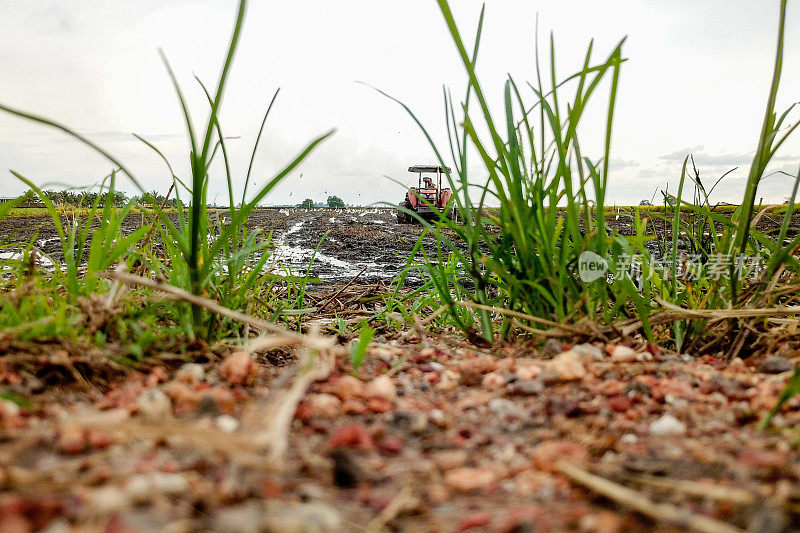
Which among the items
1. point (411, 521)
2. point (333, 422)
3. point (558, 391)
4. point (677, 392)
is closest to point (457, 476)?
point (411, 521)

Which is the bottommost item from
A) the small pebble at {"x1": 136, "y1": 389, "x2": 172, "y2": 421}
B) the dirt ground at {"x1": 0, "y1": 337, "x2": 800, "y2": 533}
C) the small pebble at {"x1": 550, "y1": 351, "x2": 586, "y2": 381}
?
the dirt ground at {"x1": 0, "y1": 337, "x2": 800, "y2": 533}

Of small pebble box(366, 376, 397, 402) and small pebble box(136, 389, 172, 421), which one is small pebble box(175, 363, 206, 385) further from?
small pebble box(366, 376, 397, 402)

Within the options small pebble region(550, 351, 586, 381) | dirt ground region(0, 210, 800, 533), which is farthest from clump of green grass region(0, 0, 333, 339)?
small pebble region(550, 351, 586, 381)

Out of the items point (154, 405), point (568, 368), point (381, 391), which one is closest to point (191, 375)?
point (154, 405)

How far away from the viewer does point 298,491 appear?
630 mm

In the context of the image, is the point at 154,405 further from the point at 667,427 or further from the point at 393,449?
the point at 667,427

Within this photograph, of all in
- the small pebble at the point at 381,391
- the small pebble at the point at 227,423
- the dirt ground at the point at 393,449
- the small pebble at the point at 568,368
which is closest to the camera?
the dirt ground at the point at 393,449

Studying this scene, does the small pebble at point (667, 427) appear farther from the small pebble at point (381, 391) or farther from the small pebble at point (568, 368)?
the small pebble at point (381, 391)

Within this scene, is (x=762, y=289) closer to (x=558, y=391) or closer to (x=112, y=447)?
(x=558, y=391)

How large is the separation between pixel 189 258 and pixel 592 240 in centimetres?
97

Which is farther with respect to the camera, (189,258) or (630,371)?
(189,258)

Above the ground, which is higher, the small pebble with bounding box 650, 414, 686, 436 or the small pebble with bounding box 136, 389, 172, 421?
the small pebble with bounding box 136, 389, 172, 421

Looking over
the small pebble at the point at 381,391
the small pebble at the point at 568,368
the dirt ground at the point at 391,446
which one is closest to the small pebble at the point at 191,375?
the dirt ground at the point at 391,446

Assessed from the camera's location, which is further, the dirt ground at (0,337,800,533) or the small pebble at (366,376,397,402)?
the small pebble at (366,376,397,402)
